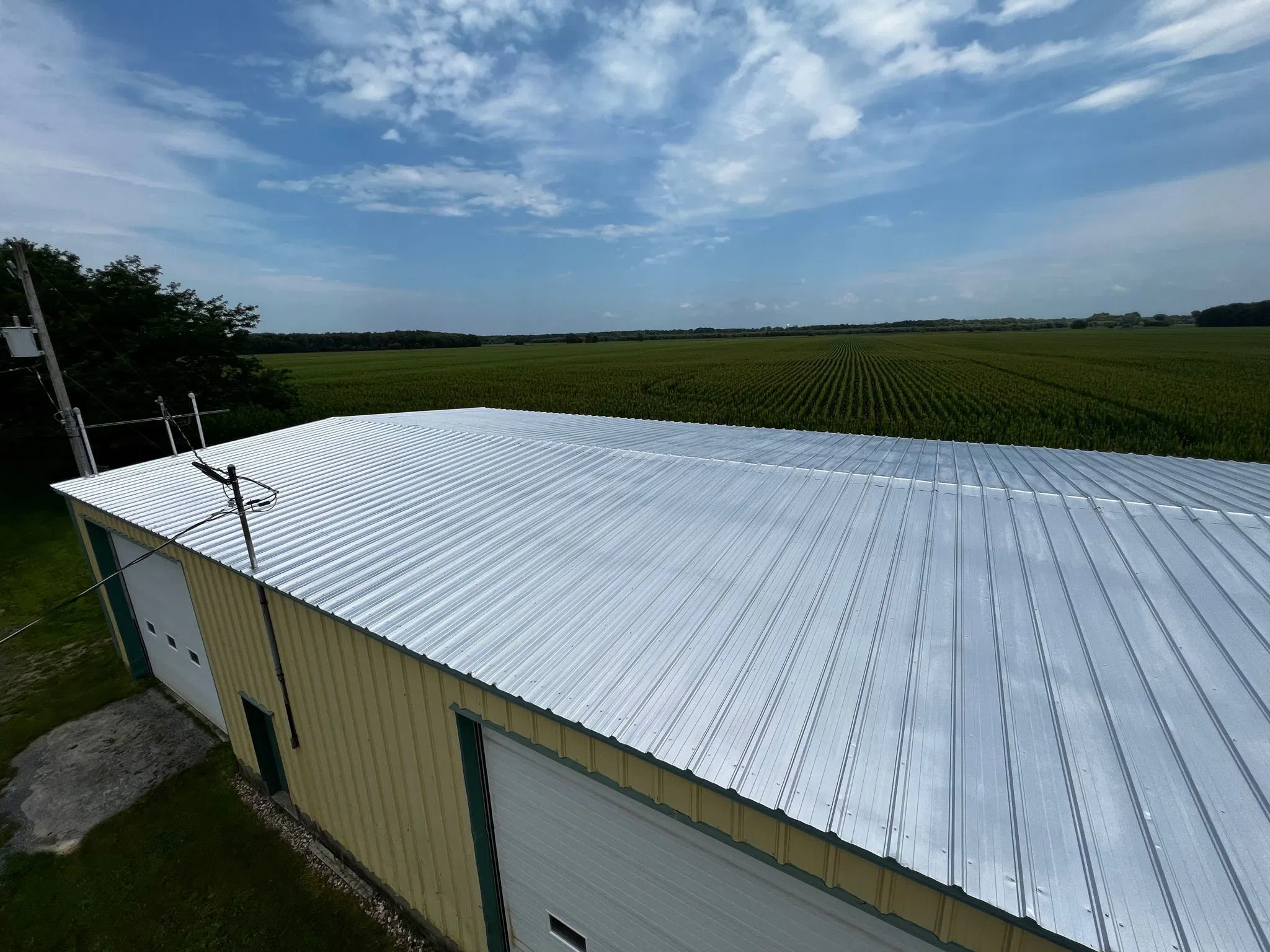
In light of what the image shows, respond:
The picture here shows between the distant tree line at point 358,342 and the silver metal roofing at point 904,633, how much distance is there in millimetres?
111669

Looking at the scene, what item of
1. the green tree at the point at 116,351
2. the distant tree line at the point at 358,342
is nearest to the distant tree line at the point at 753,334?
the distant tree line at the point at 358,342

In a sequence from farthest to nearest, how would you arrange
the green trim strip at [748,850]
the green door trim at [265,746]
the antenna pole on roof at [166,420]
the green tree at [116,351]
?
the green tree at [116,351] < the antenna pole on roof at [166,420] < the green door trim at [265,746] < the green trim strip at [748,850]

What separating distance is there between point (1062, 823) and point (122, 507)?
10.8 meters

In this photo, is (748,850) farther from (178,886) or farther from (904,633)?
(178,886)

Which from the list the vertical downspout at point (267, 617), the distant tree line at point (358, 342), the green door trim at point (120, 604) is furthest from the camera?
the distant tree line at point (358, 342)

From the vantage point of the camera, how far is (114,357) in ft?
64.5

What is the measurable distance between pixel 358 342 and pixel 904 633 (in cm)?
13444

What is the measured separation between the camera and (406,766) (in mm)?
5062

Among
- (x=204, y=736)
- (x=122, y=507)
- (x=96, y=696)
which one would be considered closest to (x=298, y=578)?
(x=122, y=507)

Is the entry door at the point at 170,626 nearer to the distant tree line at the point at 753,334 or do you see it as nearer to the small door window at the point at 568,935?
the small door window at the point at 568,935

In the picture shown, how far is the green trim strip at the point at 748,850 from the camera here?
264 cm

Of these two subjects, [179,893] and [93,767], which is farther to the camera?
[93,767]

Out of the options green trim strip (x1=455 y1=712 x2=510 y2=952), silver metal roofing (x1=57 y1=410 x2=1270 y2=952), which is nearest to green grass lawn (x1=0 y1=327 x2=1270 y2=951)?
green trim strip (x1=455 y1=712 x2=510 y2=952)

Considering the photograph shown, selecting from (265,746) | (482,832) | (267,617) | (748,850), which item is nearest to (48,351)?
(265,746)
